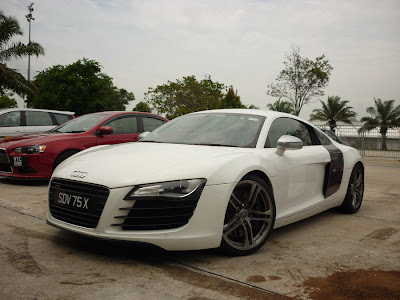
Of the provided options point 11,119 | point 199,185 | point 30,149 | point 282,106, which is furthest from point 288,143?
point 282,106

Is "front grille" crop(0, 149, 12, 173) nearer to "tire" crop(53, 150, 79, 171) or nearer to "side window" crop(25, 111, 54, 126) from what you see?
"tire" crop(53, 150, 79, 171)

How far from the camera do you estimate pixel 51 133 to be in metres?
8.04

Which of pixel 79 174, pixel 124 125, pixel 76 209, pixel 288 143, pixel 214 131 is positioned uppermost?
pixel 124 125

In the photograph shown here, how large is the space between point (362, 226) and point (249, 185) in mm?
1974

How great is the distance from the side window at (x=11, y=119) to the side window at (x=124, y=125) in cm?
348

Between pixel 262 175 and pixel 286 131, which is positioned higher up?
pixel 286 131

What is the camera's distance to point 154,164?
3.33 meters

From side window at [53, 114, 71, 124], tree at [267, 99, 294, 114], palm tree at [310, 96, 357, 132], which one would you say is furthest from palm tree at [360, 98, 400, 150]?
side window at [53, 114, 71, 124]

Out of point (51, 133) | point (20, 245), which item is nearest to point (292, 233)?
point (20, 245)

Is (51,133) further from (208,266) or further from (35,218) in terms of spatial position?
(208,266)

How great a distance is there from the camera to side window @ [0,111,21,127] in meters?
10.2

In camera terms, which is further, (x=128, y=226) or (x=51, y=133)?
(x=51, y=133)

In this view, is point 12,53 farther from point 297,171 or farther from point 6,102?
point 6,102

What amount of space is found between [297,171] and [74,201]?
2175 millimetres
